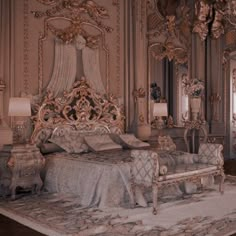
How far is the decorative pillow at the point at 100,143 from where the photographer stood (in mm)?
6165

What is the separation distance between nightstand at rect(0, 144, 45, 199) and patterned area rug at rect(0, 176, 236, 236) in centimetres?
18

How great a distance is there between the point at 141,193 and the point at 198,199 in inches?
32.1

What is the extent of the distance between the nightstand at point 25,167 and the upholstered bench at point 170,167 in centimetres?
139

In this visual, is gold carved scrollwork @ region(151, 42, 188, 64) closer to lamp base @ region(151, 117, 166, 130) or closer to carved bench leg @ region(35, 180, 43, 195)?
lamp base @ region(151, 117, 166, 130)

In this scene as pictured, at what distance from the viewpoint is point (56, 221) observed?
13.6ft

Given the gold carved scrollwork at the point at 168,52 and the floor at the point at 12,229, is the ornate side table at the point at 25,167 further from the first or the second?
the gold carved scrollwork at the point at 168,52

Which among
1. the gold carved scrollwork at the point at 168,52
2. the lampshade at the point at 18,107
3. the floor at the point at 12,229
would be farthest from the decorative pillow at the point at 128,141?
the floor at the point at 12,229

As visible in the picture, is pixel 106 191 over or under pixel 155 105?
under

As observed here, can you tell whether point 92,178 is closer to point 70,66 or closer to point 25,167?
point 25,167

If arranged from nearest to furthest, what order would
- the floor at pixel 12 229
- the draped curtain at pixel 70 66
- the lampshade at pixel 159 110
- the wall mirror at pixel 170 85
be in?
the floor at pixel 12 229 → the draped curtain at pixel 70 66 → the lampshade at pixel 159 110 → the wall mirror at pixel 170 85

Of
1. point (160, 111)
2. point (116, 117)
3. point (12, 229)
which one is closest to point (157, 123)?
point (160, 111)

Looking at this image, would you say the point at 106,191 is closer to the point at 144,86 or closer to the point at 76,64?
the point at 76,64

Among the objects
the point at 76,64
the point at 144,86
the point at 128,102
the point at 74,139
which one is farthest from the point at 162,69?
the point at 74,139

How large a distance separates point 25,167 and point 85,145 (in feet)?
3.96
